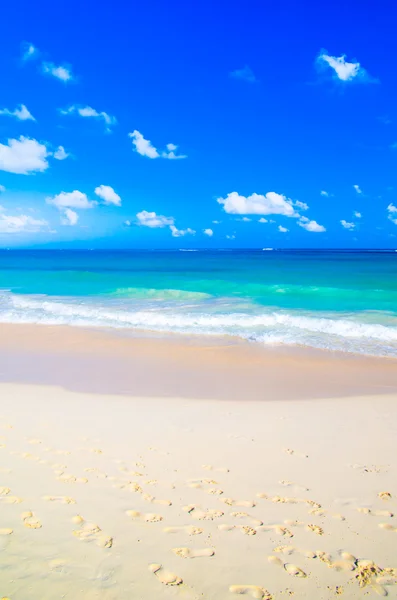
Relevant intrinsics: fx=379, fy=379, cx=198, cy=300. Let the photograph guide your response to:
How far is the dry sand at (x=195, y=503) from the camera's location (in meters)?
2.91

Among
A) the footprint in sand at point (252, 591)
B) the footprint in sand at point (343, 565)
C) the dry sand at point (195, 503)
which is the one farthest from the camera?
the footprint in sand at point (343, 565)

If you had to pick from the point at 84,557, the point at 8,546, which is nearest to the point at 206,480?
the point at 84,557

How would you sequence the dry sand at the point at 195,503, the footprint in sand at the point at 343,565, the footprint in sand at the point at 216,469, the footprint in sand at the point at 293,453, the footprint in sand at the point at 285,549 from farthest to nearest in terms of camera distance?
the footprint in sand at the point at 293,453, the footprint in sand at the point at 216,469, the footprint in sand at the point at 285,549, the footprint in sand at the point at 343,565, the dry sand at the point at 195,503

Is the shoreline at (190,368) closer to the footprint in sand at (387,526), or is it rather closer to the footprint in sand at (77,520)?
the footprint in sand at (387,526)

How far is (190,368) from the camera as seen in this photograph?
9.06 m

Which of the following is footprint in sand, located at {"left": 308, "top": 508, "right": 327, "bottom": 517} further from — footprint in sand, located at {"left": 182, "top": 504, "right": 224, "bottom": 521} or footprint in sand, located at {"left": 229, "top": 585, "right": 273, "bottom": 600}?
footprint in sand, located at {"left": 229, "top": 585, "right": 273, "bottom": 600}

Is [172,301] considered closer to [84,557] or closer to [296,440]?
[296,440]

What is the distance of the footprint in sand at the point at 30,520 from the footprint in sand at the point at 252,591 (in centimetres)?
179

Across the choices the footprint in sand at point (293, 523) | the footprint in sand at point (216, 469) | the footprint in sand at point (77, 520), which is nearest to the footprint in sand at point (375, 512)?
the footprint in sand at point (293, 523)

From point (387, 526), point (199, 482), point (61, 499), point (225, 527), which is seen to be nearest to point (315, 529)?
point (387, 526)

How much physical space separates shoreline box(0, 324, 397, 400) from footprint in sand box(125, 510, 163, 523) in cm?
363

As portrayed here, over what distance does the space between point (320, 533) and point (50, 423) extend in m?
4.16

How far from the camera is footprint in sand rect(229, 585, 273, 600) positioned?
9.17 feet

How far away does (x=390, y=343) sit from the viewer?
11.8 m
